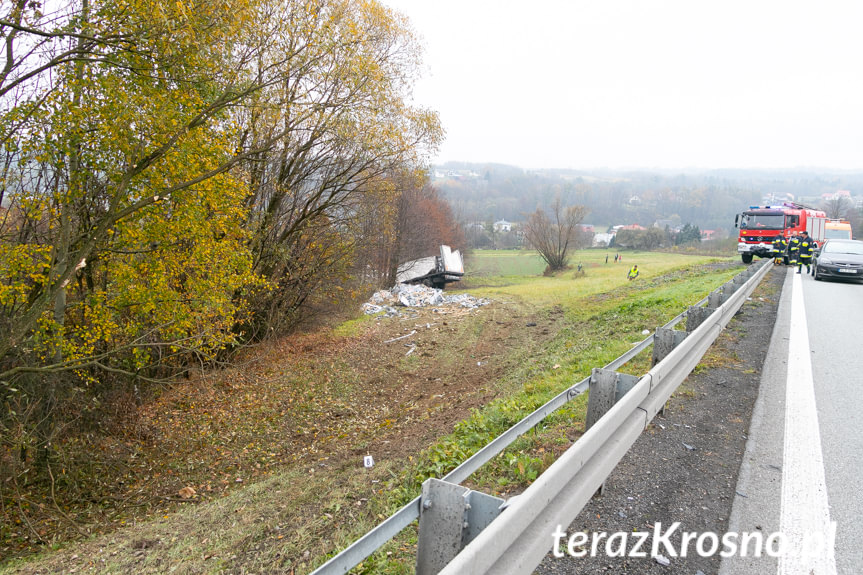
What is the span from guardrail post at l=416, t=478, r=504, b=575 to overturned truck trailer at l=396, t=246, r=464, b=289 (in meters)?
34.8

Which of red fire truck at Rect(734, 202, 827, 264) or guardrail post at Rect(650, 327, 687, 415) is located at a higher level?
red fire truck at Rect(734, 202, 827, 264)

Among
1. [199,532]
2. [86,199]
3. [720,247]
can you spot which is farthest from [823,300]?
[720,247]

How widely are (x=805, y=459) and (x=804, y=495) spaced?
0.63 m

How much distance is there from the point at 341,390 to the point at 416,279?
86.6 feet

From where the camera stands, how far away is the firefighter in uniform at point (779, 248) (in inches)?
906

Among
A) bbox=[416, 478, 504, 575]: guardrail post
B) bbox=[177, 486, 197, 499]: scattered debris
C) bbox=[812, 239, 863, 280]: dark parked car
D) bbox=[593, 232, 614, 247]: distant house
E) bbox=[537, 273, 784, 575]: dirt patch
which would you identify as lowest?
bbox=[177, 486, 197, 499]: scattered debris

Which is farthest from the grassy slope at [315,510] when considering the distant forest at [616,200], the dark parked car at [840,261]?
the distant forest at [616,200]

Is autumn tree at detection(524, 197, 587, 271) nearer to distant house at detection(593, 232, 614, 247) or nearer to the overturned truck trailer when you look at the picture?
the overturned truck trailer

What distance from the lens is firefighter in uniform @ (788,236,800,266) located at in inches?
815

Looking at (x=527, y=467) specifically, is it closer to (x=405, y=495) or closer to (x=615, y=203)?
(x=405, y=495)

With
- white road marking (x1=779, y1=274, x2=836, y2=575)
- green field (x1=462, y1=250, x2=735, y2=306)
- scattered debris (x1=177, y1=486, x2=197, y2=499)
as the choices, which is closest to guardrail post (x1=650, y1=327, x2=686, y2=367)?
white road marking (x1=779, y1=274, x2=836, y2=575)

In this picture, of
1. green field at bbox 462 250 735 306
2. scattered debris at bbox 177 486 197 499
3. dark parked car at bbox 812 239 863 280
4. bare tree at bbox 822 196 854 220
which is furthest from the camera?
bare tree at bbox 822 196 854 220

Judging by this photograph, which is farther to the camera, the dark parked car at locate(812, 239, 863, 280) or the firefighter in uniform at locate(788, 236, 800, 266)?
the firefighter in uniform at locate(788, 236, 800, 266)

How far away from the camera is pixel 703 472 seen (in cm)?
345
